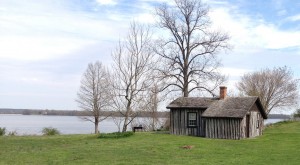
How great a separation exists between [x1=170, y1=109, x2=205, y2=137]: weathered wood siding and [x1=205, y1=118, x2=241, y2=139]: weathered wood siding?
1.08 meters

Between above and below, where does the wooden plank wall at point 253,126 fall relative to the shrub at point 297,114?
below

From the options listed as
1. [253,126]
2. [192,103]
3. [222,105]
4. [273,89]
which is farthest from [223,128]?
[273,89]

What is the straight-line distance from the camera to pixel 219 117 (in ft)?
108

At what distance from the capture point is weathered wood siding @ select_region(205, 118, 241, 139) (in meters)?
32.3

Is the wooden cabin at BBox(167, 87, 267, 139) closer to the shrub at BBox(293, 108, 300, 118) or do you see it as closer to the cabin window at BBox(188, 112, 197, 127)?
the cabin window at BBox(188, 112, 197, 127)

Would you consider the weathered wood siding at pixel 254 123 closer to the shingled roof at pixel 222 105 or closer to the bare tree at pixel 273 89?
the shingled roof at pixel 222 105

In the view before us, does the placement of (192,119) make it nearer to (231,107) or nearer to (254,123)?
(231,107)

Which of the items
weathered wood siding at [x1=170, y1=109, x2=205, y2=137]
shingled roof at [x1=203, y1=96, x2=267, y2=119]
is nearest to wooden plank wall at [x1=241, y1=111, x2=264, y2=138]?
shingled roof at [x1=203, y1=96, x2=267, y2=119]

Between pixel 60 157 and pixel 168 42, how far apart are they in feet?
95.4

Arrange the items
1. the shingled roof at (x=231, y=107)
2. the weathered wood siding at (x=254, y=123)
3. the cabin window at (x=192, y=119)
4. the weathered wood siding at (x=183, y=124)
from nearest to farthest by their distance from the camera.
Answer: the shingled roof at (x=231, y=107), the weathered wood siding at (x=254, y=123), the weathered wood siding at (x=183, y=124), the cabin window at (x=192, y=119)

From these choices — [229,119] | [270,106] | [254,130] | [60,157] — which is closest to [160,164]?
[60,157]

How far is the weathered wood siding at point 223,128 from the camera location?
1271 inches

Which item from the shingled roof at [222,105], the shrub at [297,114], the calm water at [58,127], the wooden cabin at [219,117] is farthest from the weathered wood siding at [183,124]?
the shrub at [297,114]

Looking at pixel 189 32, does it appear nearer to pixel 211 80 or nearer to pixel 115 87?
pixel 211 80
